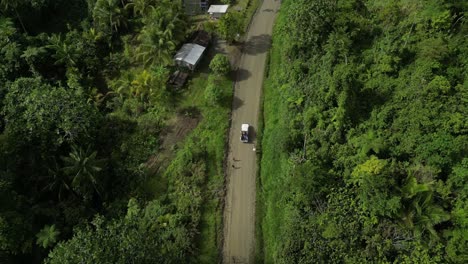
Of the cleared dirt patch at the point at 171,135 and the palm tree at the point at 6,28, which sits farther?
the palm tree at the point at 6,28

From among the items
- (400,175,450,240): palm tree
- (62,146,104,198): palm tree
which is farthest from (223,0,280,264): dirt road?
(400,175,450,240): palm tree

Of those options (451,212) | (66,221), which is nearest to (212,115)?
(66,221)

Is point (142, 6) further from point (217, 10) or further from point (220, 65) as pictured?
point (220, 65)

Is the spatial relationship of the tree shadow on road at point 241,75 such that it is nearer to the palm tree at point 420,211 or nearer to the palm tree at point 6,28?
the palm tree at point 420,211

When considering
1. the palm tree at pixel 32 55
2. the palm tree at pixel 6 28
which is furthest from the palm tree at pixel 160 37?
the palm tree at pixel 6 28

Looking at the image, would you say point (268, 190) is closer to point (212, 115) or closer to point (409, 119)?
point (212, 115)

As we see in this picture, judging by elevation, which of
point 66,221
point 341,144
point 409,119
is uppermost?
point 409,119

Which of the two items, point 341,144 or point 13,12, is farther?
point 13,12
